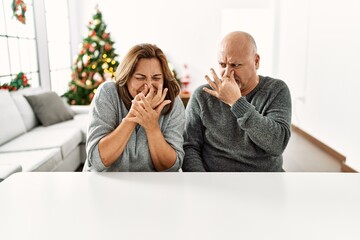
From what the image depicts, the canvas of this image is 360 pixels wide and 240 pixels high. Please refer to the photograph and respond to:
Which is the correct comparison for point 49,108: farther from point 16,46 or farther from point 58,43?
point 58,43

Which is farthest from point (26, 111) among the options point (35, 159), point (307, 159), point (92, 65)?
point (307, 159)

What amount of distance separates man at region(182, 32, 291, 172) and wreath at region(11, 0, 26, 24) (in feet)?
10.2

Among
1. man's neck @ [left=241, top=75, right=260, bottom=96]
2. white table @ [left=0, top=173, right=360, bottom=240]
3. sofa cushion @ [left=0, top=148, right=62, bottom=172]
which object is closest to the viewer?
white table @ [left=0, top=173, right=360, bottom=240]

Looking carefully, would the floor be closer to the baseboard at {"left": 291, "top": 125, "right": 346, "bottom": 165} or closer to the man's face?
the baseboard at {"left": 291, "top": 125, "right": 346, "bottom": 165}

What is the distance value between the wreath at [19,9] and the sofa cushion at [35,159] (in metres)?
1.97

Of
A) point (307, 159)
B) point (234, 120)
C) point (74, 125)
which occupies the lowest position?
point (307, 159)

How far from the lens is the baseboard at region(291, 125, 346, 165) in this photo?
3.66m

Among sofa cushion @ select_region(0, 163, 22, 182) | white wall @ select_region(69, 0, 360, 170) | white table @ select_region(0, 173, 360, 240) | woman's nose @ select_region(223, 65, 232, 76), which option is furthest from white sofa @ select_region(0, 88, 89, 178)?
white wall @ select_region(69, 0, 360, 170)

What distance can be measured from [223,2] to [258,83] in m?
4.60

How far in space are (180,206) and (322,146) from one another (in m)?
3.48

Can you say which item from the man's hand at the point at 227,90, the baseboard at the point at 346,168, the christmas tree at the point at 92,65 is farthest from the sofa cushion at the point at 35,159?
the baseboard at the point at 346,168

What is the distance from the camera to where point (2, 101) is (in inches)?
126

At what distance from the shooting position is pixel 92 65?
538 centimetres

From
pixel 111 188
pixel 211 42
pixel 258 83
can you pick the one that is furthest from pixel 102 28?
pixel 111 188
